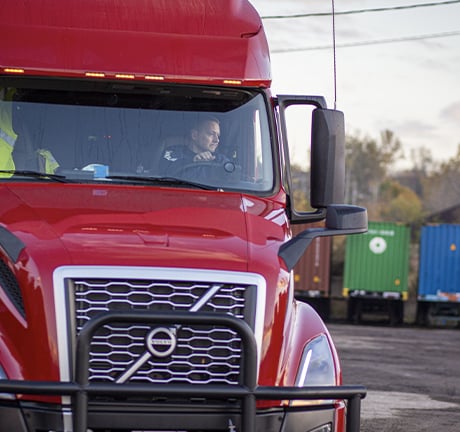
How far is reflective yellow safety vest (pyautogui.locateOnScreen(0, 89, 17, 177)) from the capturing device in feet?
20.1

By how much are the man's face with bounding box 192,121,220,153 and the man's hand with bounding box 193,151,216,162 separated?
0.7 inches

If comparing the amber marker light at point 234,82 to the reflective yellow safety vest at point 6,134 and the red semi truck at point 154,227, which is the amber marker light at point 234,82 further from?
the reflective yellow safety vest at point 6,134

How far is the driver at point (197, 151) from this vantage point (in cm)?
623

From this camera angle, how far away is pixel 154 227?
211 inches

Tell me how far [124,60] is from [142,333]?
83.7 inches

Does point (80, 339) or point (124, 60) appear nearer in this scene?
point (80, 339)

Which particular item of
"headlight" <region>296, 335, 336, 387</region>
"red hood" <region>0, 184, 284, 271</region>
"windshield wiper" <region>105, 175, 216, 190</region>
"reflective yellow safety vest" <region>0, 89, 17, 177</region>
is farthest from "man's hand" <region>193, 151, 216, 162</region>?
"headlight" <region>296, 335, 336, 387</region>

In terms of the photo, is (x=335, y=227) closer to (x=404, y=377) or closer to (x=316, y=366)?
(x=316, y=366)

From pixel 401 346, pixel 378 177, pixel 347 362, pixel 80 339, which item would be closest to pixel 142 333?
pixel 80 339

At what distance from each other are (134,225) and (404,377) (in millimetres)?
11529

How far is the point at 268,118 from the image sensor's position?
6594mm

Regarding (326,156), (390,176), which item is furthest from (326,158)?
(390,176)

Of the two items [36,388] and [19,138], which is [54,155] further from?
[36,388]

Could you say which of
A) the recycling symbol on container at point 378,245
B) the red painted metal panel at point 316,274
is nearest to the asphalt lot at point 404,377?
the recycling symbol on container at point 378,245
